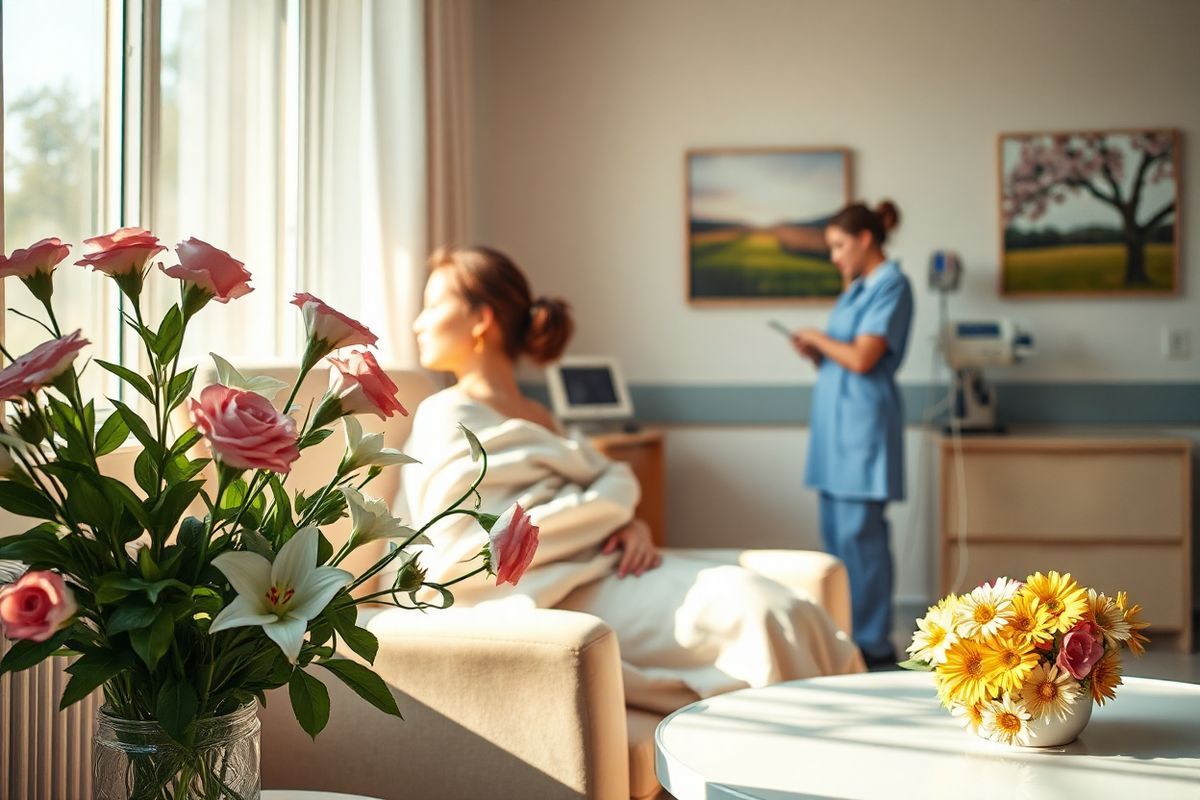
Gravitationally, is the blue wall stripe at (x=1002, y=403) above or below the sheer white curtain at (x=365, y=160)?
below

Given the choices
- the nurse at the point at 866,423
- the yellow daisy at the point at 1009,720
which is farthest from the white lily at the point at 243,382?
the nurse at the point at 866,423

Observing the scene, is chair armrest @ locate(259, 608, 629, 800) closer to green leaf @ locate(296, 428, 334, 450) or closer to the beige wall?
green leaf @ locate(296, 428, 334, 450)

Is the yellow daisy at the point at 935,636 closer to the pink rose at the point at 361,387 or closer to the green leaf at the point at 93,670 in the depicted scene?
the pink rose at the point at 361,387

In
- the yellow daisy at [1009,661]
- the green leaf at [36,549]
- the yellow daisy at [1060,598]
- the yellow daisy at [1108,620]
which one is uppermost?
the green leaf at [36,549]

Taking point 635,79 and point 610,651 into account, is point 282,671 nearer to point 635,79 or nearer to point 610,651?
point 610,651

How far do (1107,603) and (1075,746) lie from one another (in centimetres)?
17

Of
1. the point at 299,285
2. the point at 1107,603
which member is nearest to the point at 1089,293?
the point at 299,285

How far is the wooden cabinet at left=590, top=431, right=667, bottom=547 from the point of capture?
4.12 m

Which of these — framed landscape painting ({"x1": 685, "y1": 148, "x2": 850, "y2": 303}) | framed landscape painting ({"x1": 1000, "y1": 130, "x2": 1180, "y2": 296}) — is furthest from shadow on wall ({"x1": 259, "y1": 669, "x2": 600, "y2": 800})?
framed landscape painting ({"x1": 1000, "y1": 130, "x2": 1180, "y2": 296})

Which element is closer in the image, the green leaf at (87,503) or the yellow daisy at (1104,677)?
the green leaf at (87,503)

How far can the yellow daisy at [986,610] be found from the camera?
54.7 inches

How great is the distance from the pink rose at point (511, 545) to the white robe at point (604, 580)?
1.01 m

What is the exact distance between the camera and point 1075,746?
4.68ft

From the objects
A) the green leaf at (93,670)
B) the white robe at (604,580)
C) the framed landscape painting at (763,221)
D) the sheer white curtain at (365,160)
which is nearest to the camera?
the green leaf at (93,670)
